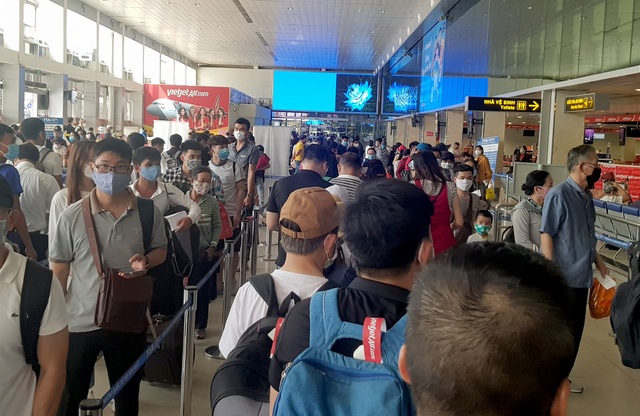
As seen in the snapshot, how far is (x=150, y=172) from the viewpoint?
534 cm

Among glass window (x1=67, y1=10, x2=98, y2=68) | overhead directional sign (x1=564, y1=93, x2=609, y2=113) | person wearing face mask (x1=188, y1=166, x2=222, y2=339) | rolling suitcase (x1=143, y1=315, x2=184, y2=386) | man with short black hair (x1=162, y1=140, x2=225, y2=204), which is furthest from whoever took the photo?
glass window (x1=67, y1=10, x2=98, y2=68)

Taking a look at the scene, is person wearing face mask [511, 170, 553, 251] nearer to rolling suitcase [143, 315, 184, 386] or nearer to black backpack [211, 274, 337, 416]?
rolling suitcase [143, 315, 184, 386]

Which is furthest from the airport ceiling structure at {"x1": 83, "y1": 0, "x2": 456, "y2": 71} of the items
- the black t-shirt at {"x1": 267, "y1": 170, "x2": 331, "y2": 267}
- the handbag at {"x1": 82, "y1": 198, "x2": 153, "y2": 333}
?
the handbag at {"x1": 82, "y1": 198, "x2": 153, "y2": 333}

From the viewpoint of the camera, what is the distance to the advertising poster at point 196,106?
23.1m

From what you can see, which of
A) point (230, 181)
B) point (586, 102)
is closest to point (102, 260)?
→ point (230, 181)

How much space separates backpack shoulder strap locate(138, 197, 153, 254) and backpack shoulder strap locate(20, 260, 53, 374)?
4.05ft

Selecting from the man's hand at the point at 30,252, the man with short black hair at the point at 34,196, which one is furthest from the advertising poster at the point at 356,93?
the man's hand at the point at 30,252

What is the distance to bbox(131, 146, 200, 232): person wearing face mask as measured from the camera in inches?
209

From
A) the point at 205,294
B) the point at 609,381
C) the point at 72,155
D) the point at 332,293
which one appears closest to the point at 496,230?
the point at 609,381

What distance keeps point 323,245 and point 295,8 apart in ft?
83.4

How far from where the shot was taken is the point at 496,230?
10094 millimetres

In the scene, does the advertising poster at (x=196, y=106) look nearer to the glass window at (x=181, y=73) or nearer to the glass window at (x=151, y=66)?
the glass window at (x=151, y=66)

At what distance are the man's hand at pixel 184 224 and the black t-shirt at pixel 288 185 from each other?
707mm

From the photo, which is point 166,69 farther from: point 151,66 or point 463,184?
point 463,184
